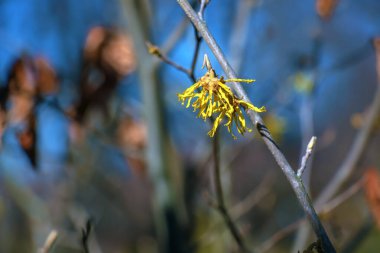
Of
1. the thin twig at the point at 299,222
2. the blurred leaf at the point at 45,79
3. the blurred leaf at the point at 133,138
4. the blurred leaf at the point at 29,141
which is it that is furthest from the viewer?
the blurred leaf at the point at 133,138

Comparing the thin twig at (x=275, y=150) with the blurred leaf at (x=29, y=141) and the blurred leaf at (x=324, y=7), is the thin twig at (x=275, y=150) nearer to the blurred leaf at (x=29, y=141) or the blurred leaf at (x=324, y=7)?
the blurred leaf at (x=29, y=141)

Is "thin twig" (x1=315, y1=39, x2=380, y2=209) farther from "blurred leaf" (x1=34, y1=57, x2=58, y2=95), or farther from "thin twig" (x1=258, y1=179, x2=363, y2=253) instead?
"blurred leaf" (x1=34, y1=57, x2=58, y2=95)

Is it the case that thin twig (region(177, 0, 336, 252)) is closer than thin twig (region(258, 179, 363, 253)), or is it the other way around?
thin twig (region(177, 0, 336, 252))

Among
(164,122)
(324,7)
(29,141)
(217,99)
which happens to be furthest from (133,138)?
(217,99)

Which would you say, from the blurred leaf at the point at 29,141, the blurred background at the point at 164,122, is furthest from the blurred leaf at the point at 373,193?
the blurred leaf at the point at 29,141

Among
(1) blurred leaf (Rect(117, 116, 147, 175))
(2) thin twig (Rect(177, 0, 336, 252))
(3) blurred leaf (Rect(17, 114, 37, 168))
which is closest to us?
(2) thin twig (Rect(177, 0, 336, 252))

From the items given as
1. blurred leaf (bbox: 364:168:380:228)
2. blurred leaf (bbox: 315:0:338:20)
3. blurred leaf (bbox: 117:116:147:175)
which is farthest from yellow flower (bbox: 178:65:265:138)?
blurred leaf (bbox: 117:116:147:175)

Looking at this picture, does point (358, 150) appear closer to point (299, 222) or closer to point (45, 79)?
point (299, 222)

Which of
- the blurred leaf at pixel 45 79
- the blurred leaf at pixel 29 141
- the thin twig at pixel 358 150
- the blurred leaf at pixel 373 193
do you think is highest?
the blurred leaf at pixel 45 79
